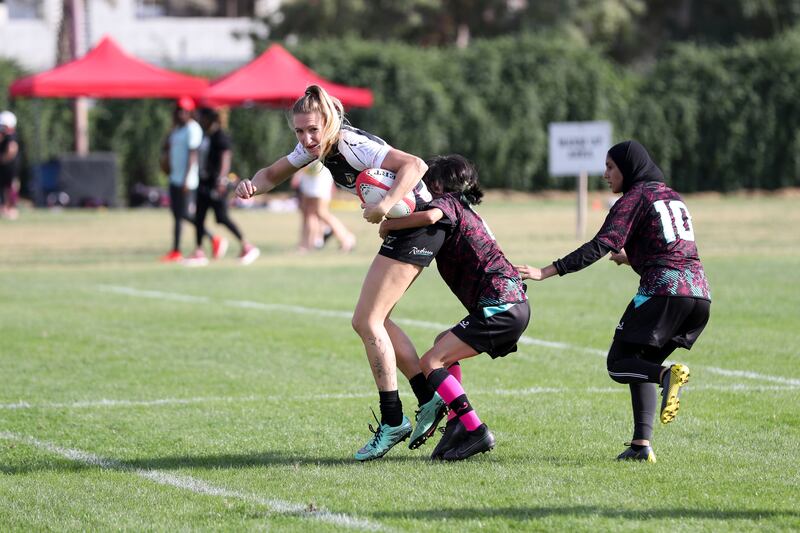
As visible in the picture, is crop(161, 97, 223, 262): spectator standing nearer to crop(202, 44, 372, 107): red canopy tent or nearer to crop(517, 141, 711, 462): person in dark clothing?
crop(202, 44, 372, 107): red canopy tent

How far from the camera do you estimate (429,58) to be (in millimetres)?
38375

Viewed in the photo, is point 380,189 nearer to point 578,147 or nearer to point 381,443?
point 381,443

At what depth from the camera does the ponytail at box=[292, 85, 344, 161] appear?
6.23m

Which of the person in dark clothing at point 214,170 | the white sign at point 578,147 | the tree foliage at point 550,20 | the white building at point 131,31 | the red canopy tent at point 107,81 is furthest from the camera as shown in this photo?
the white building at point 131,31

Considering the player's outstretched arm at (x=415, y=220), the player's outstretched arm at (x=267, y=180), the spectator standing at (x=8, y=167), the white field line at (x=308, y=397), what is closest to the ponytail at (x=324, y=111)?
the player's outstretched arm at (x=267, y=180)

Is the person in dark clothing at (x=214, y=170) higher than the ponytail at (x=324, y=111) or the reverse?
the reverse

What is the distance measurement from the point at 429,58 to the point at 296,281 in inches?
935

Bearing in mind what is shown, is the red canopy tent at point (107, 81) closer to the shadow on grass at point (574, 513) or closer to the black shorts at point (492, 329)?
the black shorts at point (492, 329)

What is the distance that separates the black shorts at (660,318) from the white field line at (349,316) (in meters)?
2.25

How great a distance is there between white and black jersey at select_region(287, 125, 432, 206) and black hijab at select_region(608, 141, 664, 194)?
3.30ft

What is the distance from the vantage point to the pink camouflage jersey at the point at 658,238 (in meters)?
6.35

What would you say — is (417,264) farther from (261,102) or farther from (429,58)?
(429,58)

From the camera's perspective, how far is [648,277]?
252 inches

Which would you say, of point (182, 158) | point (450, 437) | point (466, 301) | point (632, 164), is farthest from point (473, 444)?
point (182, 158)
